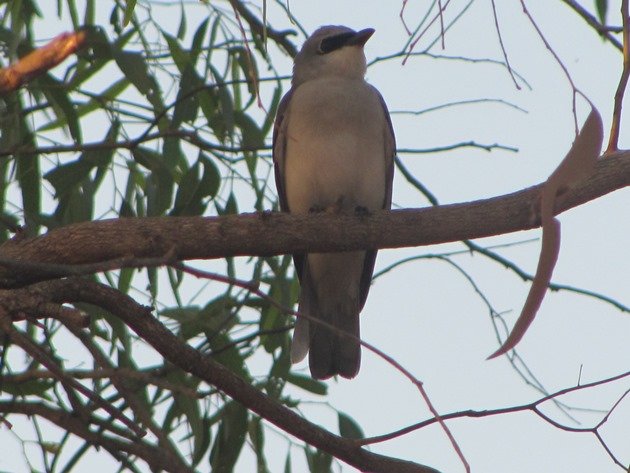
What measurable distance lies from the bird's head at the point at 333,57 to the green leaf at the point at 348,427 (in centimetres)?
170

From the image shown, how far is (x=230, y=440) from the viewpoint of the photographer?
3.38 m

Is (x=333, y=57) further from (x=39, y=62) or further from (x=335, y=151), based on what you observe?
(x=39, y=62)

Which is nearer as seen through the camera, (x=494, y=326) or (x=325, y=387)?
(x=494, y=326)

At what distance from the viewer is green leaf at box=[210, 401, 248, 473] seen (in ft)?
11.1

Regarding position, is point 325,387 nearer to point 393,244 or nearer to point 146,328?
point 393,244

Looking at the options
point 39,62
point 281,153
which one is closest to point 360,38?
point 281,153

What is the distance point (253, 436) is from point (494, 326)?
2.86ft

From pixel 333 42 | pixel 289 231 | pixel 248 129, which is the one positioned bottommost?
pixel 289 231

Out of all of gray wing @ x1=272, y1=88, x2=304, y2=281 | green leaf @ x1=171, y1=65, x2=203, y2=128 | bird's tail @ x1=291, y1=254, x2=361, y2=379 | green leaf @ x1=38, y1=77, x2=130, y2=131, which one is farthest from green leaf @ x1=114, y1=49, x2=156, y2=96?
gray wing @ x1=272, y1=88, x2=304, y2=281

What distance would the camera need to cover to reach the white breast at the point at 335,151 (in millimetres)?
4281

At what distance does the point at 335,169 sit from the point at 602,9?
67.3 inches

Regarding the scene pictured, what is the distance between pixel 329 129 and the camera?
4324 mm

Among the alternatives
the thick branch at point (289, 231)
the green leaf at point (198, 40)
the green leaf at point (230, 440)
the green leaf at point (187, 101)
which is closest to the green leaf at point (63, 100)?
the green leaf at point (187, 101)

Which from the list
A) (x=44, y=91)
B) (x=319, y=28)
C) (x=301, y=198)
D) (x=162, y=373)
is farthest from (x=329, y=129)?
(x=162, y=373)
